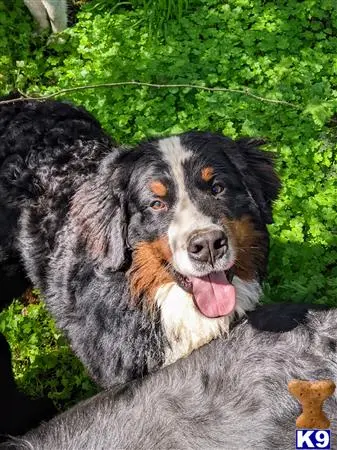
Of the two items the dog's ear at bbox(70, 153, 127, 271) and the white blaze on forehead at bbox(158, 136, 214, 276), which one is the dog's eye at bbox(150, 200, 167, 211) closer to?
the white blaze on forehead at bbox(158, 136, 214, 276)

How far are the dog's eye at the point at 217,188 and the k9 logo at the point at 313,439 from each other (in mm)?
1191

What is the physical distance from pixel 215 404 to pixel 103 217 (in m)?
1.24

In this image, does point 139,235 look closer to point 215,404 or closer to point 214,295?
point 214,295

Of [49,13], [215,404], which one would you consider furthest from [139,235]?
[49,13]

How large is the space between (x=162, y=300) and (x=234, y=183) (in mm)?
657

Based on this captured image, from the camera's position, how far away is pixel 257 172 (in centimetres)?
330

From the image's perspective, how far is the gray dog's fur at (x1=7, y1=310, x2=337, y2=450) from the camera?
2.27 meters

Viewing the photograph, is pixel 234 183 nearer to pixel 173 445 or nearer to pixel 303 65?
pixel 173 445

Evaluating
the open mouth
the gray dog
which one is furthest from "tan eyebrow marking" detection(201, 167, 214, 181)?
the gray dog

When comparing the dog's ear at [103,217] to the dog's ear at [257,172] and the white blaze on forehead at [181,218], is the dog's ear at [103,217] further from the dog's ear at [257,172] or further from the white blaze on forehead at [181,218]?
the dog's ear at [257,172]

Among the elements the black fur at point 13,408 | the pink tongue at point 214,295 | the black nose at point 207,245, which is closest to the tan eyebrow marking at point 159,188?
the black nose at point 207,245

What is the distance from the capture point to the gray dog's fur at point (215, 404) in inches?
89.4

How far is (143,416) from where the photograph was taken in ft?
7.72

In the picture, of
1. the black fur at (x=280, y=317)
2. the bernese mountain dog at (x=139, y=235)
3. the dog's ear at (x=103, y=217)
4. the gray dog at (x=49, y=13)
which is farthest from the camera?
the gray dog at (x=49, y=13)
